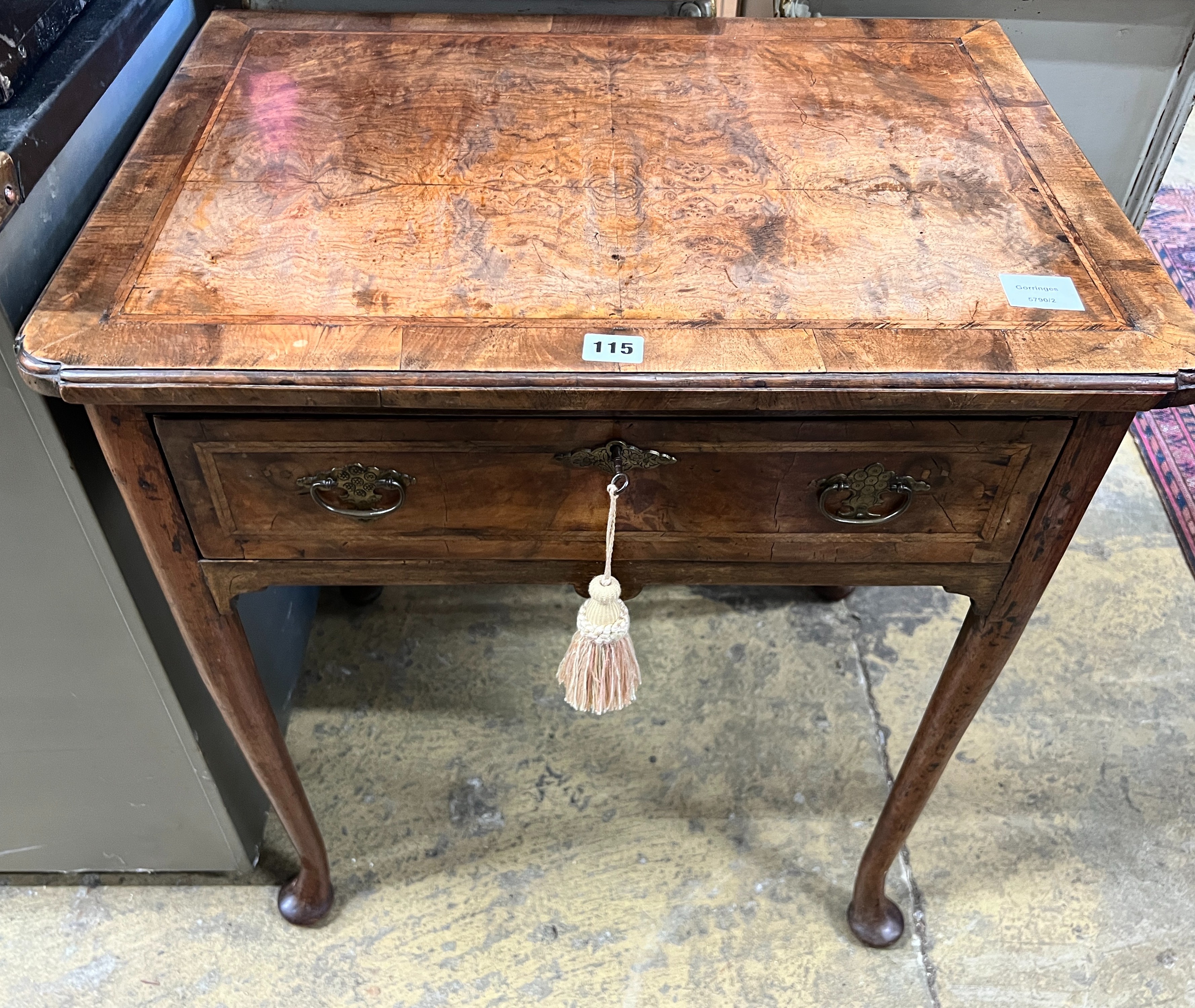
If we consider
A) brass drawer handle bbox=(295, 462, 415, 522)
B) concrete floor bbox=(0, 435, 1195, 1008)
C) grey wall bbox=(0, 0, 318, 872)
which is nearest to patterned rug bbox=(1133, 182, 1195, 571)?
concrete floor bbox=(0, 435, 1195, 1008)

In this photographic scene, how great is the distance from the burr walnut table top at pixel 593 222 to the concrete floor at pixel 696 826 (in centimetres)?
81

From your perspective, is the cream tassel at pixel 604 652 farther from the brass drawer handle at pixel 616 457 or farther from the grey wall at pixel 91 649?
the grey wall at pixel 91 649

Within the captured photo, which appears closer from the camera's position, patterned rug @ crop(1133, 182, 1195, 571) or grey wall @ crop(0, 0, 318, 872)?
grey wall @ crop(0, 0, 318, 872)

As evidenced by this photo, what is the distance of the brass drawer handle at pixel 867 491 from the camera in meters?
0.78

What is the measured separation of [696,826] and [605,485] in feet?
2.32

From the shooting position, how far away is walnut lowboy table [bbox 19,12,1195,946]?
713 millimetres

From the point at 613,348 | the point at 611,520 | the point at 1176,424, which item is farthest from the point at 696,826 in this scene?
the point at 1176,424

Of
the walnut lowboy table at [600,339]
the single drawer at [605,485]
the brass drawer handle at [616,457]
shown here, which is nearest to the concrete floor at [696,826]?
the walnut lowboy table at [600,339]

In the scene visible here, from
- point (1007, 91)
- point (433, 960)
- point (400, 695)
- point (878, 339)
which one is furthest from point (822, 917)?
point (1007, 91)

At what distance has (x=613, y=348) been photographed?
0.72 m

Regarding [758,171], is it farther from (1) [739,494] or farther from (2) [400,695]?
(2) [400,695]

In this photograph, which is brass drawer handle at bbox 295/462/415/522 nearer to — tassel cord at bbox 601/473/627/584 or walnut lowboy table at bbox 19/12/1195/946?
walnut lowboy table at bbox 19/12/1195/946

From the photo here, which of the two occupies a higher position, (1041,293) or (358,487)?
(1041,293)

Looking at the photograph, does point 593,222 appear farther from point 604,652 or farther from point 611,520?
point 604,652
